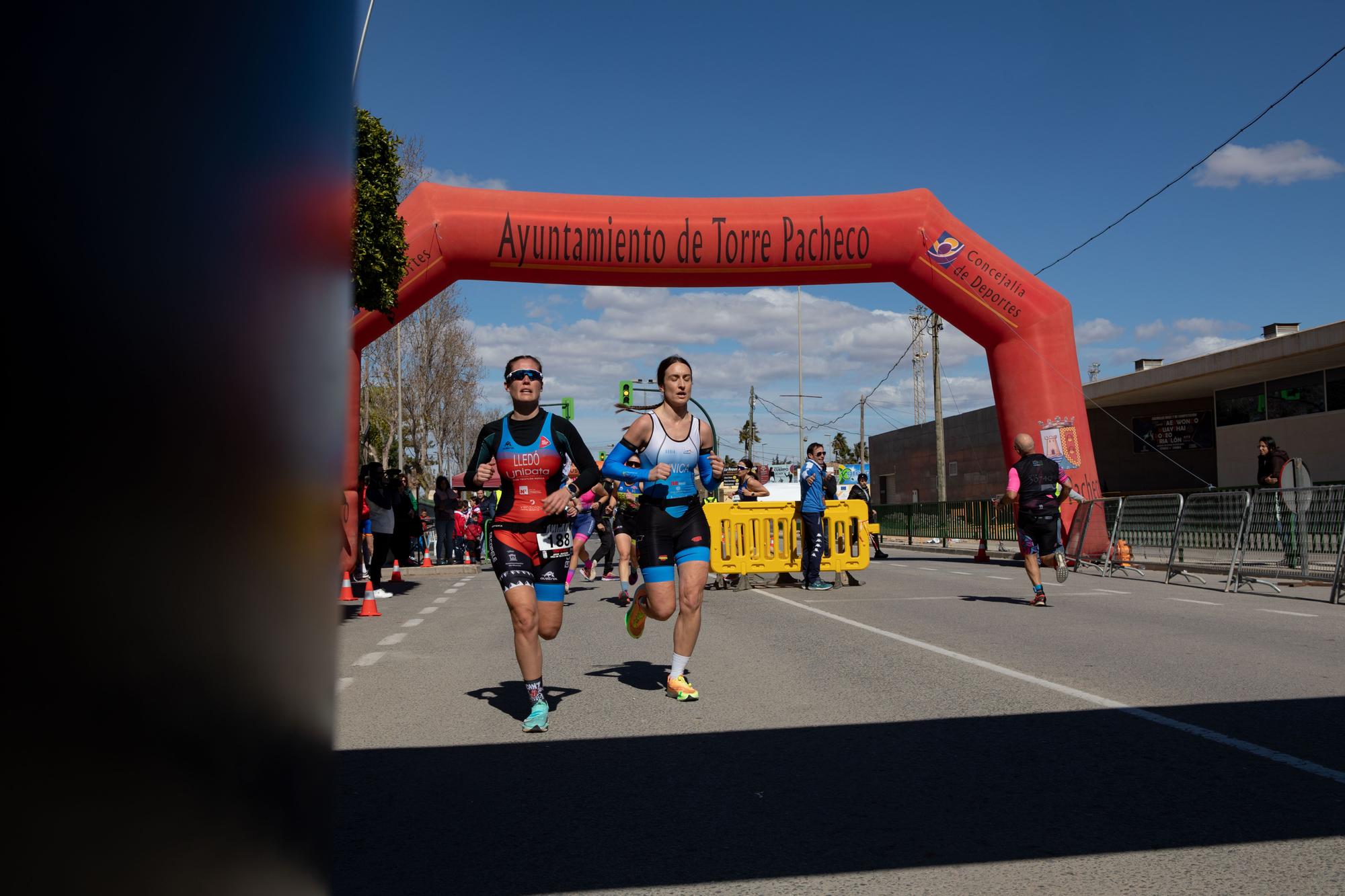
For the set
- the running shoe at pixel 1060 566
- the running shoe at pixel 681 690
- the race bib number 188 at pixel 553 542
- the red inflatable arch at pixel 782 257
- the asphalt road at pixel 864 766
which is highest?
the red inflatable arch at pixel 782 257

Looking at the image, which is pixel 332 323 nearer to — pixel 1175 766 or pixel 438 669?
pixel 1175 766

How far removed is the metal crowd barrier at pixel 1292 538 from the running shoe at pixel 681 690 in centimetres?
868

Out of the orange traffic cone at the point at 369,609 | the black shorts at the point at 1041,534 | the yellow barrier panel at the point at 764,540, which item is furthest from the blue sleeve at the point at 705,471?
the yellow barrier panel at the point at 764,540

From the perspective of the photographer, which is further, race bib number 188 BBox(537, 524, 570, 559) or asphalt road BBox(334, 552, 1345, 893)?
race bib number 188 BBox(537, 524, 570, 559)

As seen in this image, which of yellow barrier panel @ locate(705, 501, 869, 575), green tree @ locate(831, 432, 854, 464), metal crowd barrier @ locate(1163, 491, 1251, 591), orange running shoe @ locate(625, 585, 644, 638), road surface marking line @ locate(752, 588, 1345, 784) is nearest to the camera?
road surface marking line @ locate(752, 588, 1345, 784)

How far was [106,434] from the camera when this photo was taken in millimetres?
731

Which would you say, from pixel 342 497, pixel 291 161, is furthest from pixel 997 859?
pixel 291 161

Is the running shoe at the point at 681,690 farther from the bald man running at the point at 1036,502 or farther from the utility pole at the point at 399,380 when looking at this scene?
the utility pole at the point at 399,380

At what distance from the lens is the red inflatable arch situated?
56.3ft

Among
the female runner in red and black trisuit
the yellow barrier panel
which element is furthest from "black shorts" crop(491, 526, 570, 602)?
the yellow barrier panel

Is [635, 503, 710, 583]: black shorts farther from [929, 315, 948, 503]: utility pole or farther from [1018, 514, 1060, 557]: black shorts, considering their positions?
[929, 315, 948, 503]: utility pole

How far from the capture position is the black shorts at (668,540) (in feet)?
21.5

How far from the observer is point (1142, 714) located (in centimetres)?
557

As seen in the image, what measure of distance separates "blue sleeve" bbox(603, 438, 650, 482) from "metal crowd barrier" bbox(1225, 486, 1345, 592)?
9015mm
